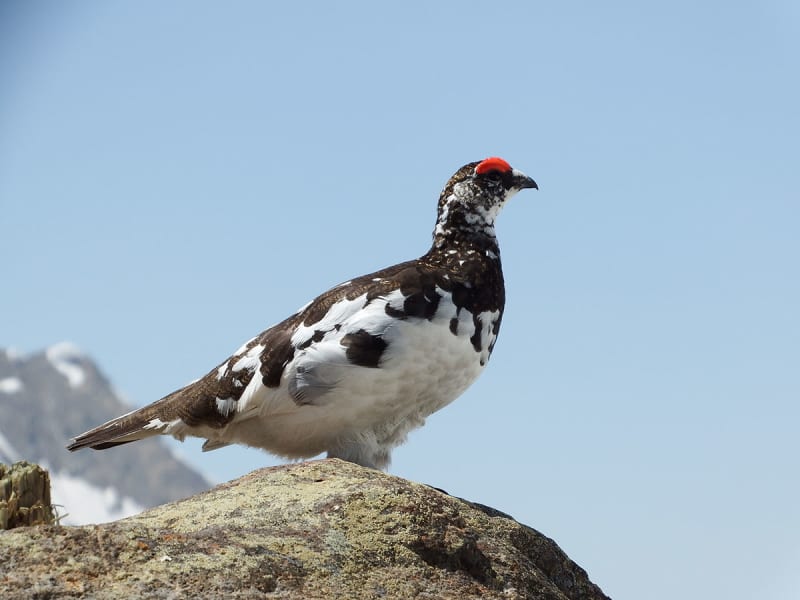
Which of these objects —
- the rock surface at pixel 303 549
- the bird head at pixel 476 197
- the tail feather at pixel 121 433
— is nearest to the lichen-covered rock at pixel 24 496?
the rock surface at pixel 303 549

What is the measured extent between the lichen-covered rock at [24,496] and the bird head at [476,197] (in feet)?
9.46

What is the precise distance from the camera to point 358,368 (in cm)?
542

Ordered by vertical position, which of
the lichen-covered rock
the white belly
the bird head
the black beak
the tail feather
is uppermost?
the black beak

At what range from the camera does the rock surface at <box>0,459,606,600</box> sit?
3457mm

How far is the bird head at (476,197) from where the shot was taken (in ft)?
20.6

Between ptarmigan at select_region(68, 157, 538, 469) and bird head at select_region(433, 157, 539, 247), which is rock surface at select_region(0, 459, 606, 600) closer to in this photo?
ptarmigan at select_region(68, 157, 538, 469)

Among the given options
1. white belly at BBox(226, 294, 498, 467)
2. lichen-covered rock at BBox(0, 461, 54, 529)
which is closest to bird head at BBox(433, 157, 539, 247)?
white belly at BBox(226, 294, 498, 467)

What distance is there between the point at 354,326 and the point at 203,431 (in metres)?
1.13

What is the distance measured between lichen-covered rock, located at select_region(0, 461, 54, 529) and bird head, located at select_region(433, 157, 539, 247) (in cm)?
288

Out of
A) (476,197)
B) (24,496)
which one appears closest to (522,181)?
(476,197)

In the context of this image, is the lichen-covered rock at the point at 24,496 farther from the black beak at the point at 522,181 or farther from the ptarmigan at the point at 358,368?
the black beak at the point at 522,181

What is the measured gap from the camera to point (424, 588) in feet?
13.0

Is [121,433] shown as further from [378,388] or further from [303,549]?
[303,549]

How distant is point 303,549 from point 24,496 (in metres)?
1.03
